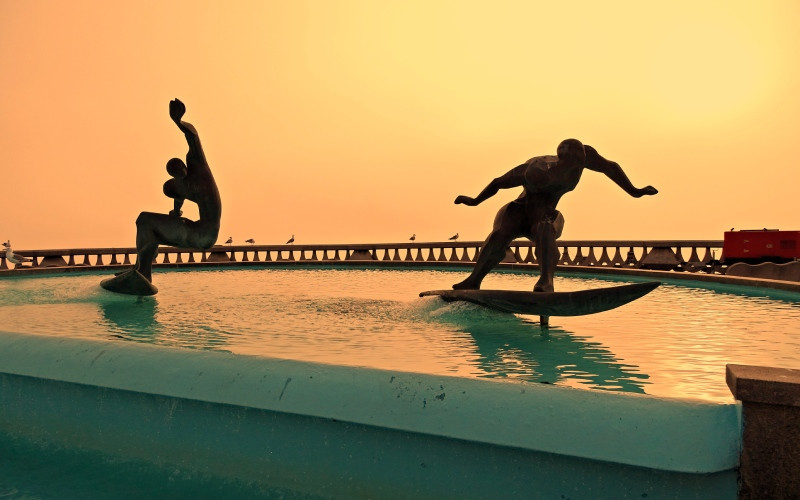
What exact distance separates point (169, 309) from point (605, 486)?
8.27 meters

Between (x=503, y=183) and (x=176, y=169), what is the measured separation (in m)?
5.11

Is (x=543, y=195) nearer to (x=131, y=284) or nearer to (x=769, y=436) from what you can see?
(x=769, y=436)

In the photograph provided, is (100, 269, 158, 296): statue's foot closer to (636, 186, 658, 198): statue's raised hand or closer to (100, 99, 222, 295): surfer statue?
(100, 99, 222, 295): surfer statue

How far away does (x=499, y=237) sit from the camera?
30.1 feet

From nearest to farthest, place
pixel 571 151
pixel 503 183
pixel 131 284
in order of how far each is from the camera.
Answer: pixel 571 151 < pixel 503 183 < pixel 131 284

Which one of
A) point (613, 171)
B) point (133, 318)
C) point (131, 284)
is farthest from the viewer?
point (131, 284)

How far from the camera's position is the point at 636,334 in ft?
26.1

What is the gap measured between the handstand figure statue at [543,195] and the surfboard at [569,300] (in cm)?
41

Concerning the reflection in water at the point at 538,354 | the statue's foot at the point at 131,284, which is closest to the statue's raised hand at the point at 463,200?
the reflection in water at the point at 538,354

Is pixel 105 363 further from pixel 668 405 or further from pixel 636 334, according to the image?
pixel 636 334

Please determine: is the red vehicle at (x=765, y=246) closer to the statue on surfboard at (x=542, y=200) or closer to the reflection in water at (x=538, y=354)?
the statue on surfboard at (x=542, y=200)

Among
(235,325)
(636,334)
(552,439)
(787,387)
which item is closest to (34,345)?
(235,325)

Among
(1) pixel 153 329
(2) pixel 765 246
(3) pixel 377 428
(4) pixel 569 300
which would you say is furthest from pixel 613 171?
(2) pixel 765 246

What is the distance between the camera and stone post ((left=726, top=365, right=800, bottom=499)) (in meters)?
Answer: 3.39
